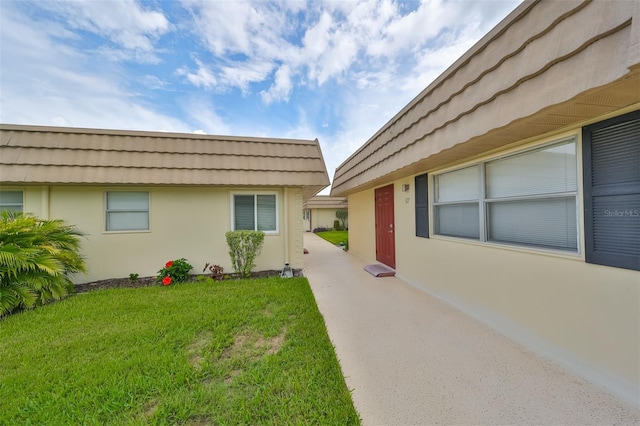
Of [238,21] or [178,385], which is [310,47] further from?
[178,385]

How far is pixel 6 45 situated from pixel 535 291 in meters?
11.0

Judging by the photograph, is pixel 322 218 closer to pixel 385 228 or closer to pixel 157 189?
pixel 385 228

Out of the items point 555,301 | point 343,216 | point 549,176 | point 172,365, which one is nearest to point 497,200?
point 549,176

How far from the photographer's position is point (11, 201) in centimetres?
574

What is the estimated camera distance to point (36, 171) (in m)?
5.31

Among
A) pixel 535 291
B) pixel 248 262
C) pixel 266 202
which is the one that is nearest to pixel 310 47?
Result: pixel 266 202

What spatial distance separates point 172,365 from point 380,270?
5351 mm

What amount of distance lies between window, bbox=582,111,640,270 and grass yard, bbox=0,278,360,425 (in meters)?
2.82

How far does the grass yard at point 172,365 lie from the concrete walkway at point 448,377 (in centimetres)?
32

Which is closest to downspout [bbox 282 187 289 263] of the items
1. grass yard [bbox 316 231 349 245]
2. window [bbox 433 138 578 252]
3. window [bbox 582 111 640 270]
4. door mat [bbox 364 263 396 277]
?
door mat [bbox 364 263 396 277]

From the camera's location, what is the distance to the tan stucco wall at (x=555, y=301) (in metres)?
2.19

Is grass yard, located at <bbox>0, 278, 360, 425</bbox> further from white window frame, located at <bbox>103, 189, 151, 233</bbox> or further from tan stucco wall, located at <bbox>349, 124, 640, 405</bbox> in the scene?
tan stucco wall, located at <bbox>349, 124, 640, 405</bbox>

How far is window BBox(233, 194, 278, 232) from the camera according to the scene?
268 inches

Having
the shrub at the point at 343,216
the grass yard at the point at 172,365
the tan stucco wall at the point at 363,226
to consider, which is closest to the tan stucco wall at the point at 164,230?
the grass yard at the point at 172,365
